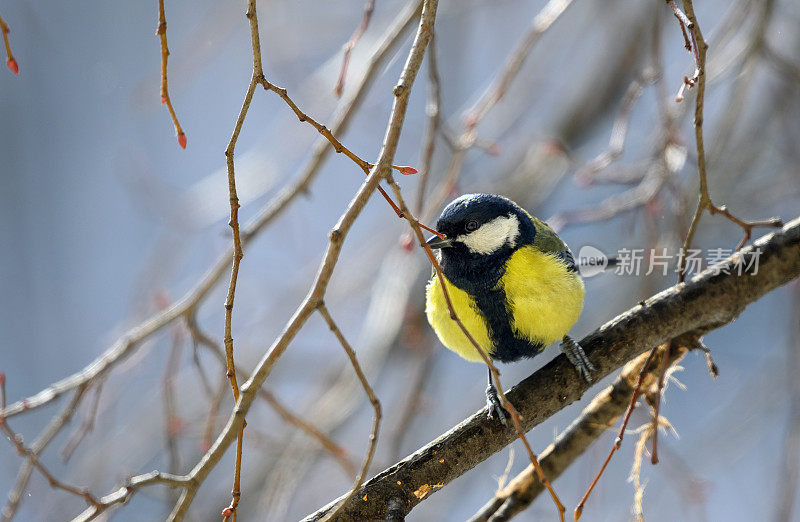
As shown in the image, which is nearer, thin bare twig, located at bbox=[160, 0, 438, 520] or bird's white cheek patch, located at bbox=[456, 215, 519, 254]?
thin bare twig, located at bbox=[160, 0, 438, 520]

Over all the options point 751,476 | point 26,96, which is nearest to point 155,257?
point 26,96

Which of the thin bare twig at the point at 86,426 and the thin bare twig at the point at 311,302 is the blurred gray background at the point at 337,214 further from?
the thin bare twig at the point at 311,302

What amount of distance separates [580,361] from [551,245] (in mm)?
377

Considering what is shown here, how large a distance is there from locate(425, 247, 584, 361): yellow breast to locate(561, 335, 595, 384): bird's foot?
0.10m

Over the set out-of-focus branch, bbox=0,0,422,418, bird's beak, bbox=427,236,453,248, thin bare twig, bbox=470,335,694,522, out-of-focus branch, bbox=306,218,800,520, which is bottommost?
thin bare twig, bbox=470,335,694,522

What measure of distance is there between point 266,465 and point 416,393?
776 millimetres

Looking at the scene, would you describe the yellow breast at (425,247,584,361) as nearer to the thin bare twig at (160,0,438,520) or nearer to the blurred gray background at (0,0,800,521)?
the blurred gray background at (0,0,800,521)

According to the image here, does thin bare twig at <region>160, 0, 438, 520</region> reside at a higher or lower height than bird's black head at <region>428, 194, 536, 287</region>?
lower

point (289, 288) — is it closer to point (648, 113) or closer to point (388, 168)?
point (648, 113)

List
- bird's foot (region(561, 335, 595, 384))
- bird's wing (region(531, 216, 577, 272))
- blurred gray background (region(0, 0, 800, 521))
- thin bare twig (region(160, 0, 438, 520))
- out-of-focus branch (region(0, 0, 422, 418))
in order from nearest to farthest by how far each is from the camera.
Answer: thin bare twig (region(160, 0, 438, 520)), out-of-focus branch (region(0, 0, 422, 418)), bird's foot (region(561, 335, 595, 384)), bird's wing (region(531, 216, 577, 272)), blurred gray background (region(0, 0, 800, 521))

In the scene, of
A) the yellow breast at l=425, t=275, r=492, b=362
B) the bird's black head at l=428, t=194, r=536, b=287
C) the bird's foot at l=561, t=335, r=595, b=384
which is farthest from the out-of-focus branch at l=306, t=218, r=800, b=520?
the bird's black head at l=428, t=194, r=536, b=287

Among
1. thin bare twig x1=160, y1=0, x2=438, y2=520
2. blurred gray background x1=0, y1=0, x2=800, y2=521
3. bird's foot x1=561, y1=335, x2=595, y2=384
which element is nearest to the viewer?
thin bare twig x1=160, y1=0, x2=438, y2=520

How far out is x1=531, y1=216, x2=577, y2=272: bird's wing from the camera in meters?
1.79

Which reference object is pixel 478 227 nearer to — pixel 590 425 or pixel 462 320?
pixel 462 320
